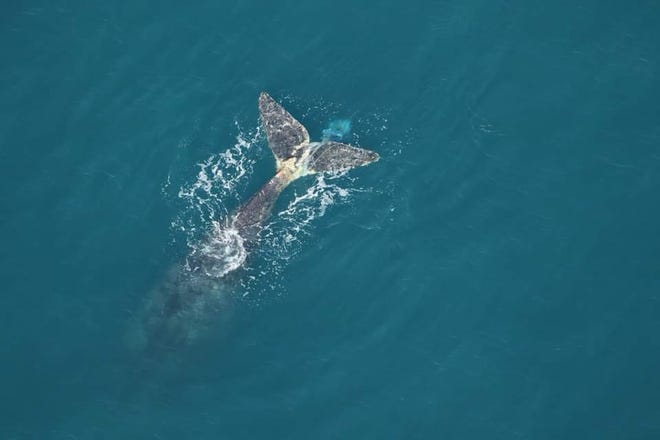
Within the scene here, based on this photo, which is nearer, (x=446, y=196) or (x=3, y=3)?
(x=446, y=196)

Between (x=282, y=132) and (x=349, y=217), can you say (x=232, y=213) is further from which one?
(x=349, y=217)

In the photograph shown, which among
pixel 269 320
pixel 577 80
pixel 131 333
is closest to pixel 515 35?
pixel 577 80

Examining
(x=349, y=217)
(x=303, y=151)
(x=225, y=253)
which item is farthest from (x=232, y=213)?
(x=349, y=217)

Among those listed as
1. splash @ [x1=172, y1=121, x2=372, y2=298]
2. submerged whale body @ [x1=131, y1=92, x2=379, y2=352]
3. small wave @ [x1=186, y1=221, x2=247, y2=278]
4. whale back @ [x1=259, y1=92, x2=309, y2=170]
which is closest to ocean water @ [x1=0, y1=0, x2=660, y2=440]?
splash @ [x1=172, y1=121, x2=372, y2=298]

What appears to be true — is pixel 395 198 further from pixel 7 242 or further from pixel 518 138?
pixel 7 242

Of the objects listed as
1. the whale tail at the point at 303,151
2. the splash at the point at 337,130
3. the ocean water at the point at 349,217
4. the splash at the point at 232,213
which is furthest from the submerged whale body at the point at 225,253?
the ocean water at the point at 349,217

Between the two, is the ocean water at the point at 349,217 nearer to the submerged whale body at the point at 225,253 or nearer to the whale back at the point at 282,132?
the whale back at the point at 282,132
